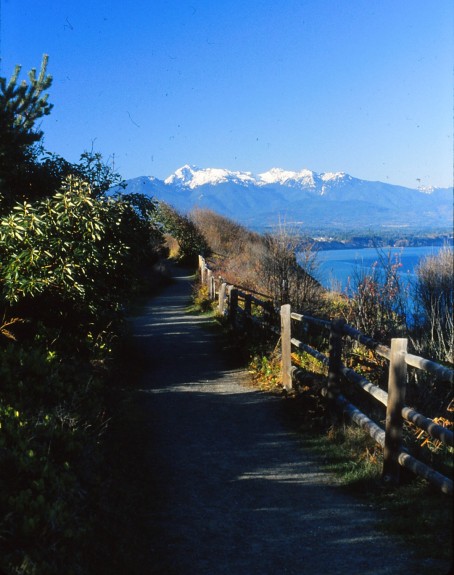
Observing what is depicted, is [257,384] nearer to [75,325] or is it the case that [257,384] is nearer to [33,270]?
[75,325]

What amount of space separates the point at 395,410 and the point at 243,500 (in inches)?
60.4

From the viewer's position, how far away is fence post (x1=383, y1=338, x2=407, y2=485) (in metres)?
4.98

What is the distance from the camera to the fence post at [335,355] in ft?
22.4

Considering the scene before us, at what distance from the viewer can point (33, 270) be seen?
827cm

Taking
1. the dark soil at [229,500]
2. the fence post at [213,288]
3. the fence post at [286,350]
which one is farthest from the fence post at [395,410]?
the fence post at [213,288]

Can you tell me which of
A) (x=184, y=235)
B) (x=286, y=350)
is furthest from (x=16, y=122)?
(x=184, y=235)

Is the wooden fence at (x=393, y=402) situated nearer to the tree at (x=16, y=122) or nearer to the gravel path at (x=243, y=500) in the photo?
the gravel path at (x=243, y=500)

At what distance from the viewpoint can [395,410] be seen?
5.05 m

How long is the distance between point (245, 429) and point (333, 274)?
9483 mm

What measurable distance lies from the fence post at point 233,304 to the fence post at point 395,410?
8975 millimetres

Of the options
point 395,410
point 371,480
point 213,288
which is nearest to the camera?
point 395,410

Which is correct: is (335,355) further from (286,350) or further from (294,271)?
(294,271)

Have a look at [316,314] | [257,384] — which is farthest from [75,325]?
[316,314]

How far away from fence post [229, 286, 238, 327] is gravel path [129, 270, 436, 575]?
4.73 m
